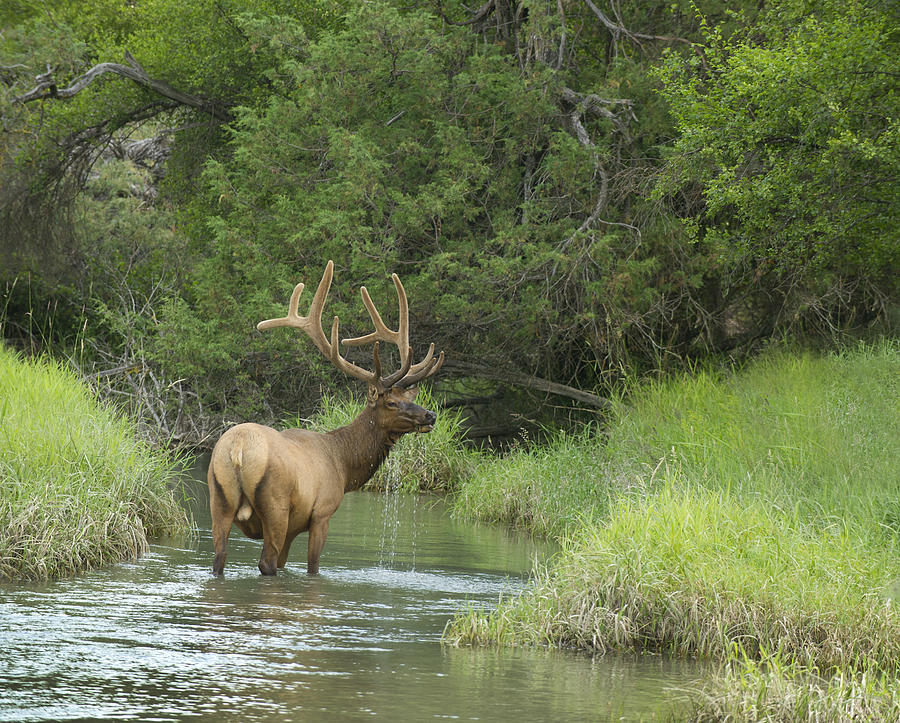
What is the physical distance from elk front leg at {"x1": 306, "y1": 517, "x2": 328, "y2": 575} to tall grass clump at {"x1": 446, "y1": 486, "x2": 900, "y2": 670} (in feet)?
6.76

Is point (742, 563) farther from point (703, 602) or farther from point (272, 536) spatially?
point (272, 536)

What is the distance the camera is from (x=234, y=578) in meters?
8.94

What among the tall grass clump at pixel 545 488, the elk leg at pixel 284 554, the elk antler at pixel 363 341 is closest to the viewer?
the elk leg at pixel 284 554

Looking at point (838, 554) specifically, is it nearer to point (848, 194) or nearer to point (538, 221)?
point (848, 194)

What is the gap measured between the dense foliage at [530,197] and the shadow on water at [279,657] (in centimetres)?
714

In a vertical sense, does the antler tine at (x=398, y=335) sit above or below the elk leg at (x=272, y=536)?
above

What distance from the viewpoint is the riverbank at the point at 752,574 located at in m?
6.70

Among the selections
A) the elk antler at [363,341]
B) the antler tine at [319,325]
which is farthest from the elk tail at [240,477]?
the antler tine at [319,325]

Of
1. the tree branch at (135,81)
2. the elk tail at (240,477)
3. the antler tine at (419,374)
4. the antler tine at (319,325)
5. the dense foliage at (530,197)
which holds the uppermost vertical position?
the tree branch at (135,81)

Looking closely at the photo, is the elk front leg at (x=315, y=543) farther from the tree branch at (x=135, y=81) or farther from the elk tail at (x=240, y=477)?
the tree branch at (x=135, y=81)

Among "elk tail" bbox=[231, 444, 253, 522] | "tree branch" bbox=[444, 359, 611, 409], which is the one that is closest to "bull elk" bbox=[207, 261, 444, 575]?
"elk tail" bbox=[231, 444, 253, 522]

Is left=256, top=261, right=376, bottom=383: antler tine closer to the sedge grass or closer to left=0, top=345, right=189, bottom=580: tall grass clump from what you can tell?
left=0, top=345, right=189, bottom=580: tall grass clump

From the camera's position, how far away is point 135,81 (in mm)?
22578

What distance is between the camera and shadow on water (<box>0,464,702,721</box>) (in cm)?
545
